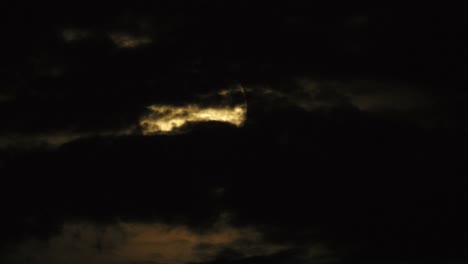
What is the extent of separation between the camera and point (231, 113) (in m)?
1.70
